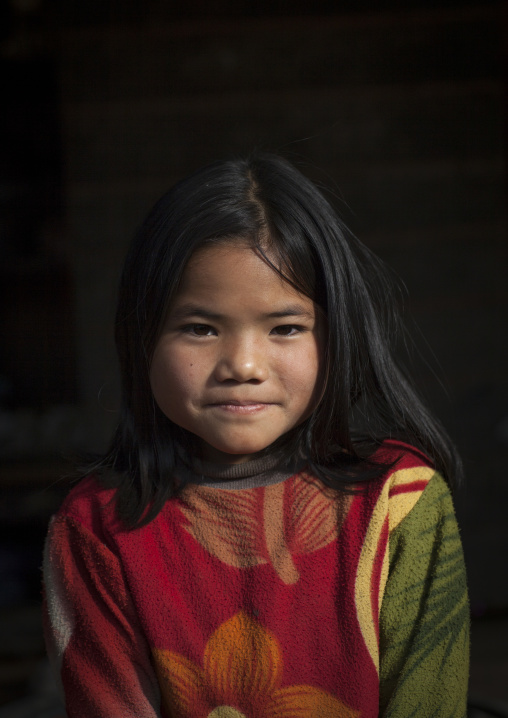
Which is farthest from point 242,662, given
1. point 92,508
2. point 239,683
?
point 92,508

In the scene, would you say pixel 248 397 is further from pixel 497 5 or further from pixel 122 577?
pixel 497 5

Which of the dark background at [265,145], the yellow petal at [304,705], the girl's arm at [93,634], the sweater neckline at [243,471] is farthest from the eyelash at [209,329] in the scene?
the dark background at [265,145]

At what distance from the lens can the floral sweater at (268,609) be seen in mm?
926

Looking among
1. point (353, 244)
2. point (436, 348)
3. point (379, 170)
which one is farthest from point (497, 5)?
point (353, 244)

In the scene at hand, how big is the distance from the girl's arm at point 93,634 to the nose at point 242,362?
0.29 m

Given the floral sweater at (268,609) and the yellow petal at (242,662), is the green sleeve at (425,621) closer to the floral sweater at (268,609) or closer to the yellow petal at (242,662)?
the floral sweater at (268,609)

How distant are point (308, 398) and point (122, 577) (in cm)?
32

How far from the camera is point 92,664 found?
936mm

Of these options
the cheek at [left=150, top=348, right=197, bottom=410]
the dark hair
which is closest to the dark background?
the dark hair

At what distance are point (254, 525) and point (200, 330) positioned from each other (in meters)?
0.26

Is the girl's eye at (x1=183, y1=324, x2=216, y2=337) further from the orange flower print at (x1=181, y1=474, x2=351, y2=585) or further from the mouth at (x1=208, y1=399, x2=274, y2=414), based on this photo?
the orange flower print at (x1=181, y1=474, x2=351, y2=585)

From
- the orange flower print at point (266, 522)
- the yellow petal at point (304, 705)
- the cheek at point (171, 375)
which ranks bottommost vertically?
the yellow petal at point (304, 705)

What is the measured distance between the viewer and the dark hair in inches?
35.6

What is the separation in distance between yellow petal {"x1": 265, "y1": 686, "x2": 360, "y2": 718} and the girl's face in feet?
1.00
